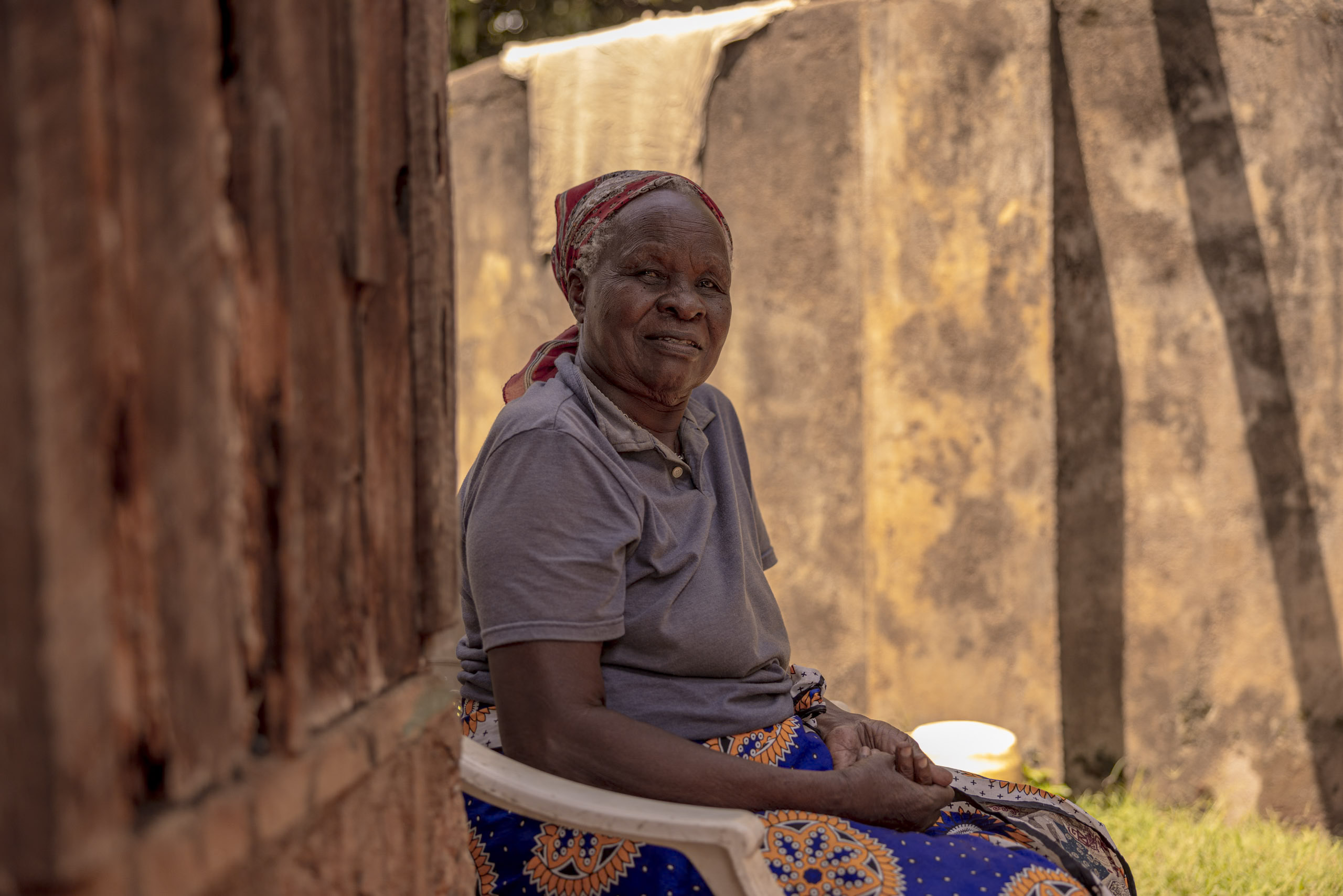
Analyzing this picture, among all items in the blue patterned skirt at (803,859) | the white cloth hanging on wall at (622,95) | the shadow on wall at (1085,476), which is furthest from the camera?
the white cloth hanging on wall at (622,95)

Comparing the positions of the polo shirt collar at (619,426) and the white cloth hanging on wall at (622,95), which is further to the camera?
the white cloth hanging on wall at (622,95)

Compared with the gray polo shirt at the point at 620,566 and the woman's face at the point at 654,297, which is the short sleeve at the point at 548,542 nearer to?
the gray polo shirt at the point at 620,566

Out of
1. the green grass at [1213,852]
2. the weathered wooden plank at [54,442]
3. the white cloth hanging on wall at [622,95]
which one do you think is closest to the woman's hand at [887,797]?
the weathered wooden plank at [54,442]

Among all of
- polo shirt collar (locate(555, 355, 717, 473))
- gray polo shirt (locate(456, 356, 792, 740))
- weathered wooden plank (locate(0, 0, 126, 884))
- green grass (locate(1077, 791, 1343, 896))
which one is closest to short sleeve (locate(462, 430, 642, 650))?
gray polo shirt (locate(456, 356, 792, 740))

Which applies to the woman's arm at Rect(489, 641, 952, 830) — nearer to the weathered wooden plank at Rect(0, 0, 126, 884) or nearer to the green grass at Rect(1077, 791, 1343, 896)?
the weathered wooden plank at Rect(0, 0, 126, 884)

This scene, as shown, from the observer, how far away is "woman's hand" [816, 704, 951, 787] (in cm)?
195

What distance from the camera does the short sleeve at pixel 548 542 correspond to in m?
1.68

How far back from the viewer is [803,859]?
1631 millimetres

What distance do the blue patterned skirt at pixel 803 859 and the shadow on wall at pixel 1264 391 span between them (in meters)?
2.45

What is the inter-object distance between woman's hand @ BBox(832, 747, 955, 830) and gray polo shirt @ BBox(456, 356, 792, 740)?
0.22 metres

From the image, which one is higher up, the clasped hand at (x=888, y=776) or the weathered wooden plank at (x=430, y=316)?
the weathered wooden plank at (x=430, y=316)

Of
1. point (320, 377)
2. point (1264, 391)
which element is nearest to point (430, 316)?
point (320, 377)

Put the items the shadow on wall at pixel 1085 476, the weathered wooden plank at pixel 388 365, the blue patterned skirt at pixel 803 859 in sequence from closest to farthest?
the weathered wooden plank at pixel 388 365 < the blue patterned skirt at pixel 803 859 < the shadow on wall at pixel 1085 476

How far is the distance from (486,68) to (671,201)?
3328 mm
